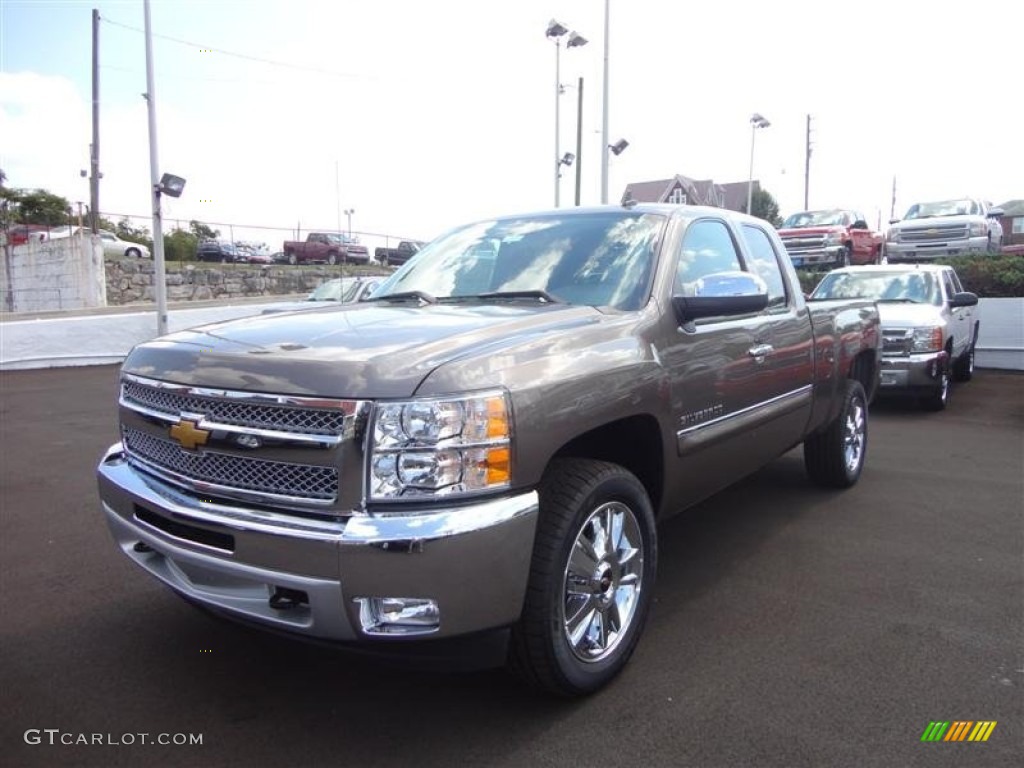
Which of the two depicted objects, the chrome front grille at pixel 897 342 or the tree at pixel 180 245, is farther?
the tree at pixel 180 245

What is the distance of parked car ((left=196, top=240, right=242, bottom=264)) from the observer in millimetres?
36000

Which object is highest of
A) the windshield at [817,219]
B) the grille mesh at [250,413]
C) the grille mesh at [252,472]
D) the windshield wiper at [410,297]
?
the windshield at [817,219]

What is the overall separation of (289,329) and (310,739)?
1.51 meters

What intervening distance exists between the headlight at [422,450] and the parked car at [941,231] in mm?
18358

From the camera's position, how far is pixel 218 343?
291 cm

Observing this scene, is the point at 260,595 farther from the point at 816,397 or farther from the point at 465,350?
the point at 816,397

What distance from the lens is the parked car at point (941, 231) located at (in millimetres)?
17625

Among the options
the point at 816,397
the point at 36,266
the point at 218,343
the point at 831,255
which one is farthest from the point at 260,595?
the point at 36,266

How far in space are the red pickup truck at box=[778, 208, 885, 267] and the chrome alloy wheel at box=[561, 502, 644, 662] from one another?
16115 mm

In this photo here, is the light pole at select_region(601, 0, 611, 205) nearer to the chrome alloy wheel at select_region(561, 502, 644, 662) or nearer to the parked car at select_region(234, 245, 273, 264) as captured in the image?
the chrome alloy wheel at select_region(561, 502, 644, 662)

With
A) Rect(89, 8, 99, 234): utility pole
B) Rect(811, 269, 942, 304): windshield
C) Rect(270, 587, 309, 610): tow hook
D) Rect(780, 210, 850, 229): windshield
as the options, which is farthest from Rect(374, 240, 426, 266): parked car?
Rect(270, 587, 309, 610): tow hook

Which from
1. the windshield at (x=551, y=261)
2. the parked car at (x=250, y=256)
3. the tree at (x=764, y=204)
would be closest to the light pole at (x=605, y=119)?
the windshield at (x=551, y=261)

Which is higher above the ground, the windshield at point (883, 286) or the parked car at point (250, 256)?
the parked car at point (250, 256)

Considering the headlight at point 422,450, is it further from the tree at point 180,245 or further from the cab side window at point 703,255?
the tree at point 180,245
